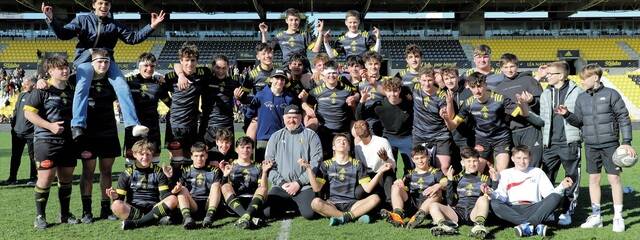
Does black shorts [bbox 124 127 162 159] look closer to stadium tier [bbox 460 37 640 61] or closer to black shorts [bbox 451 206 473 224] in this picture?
black shorts [bbox 451 206 473 224]

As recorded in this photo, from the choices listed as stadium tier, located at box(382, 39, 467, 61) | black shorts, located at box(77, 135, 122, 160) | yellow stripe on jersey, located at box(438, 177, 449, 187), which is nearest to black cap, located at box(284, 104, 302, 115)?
yellow stripe on jersey, located at box(438, 177, 449, 187)

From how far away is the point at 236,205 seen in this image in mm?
5520

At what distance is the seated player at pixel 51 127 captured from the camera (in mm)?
5301

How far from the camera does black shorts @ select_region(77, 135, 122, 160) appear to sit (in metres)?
5.62

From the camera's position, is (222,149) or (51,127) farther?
(222,149)

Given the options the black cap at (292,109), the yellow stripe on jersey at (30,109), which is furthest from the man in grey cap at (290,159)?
the yellow stripe on jersey at (30,109)

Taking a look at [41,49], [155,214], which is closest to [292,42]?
[155,214]

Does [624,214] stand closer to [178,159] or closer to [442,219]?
[442,219]

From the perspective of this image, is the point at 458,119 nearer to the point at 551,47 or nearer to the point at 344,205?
the point at 344,205

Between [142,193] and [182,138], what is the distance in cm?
125

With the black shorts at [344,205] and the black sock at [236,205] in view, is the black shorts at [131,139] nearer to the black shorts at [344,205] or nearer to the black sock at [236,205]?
the black sock at [236,205]

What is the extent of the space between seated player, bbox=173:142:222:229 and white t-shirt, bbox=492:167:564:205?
114 inches

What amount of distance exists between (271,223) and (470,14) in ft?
113

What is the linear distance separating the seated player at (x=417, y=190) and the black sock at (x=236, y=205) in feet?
4.77
